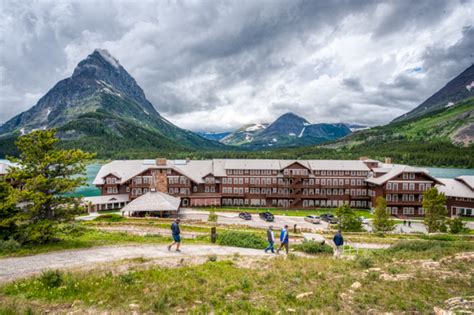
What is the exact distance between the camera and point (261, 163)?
82.3m

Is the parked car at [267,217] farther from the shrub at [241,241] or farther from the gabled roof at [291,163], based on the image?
the shrub at [241,241]

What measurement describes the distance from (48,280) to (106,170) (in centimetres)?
6894

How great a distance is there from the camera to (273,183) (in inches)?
3152

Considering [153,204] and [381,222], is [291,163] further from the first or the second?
[153,204]

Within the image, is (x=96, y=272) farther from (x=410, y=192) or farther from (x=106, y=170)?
(x=410, y=192)

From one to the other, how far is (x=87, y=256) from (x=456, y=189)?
82172mm

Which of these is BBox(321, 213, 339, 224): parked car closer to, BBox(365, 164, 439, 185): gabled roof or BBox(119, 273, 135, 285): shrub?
BBox(365, 164, 439, 185): gabled roof

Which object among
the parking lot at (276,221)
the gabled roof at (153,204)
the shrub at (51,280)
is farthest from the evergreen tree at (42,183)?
the parking lot at (276,221)

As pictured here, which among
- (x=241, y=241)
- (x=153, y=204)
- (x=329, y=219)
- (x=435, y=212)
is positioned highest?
(x=241, y=241)

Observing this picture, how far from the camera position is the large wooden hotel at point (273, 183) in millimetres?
72625

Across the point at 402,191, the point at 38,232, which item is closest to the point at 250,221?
the point at 402,191

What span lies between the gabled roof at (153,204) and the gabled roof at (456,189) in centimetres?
6613

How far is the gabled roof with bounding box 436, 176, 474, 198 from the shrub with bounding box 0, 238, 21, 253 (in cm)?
8370

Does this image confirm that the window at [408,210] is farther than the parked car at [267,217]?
Yes
